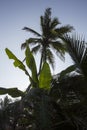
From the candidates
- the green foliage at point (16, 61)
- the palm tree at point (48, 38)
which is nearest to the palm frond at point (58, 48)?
the palm tree at point (48, 38)

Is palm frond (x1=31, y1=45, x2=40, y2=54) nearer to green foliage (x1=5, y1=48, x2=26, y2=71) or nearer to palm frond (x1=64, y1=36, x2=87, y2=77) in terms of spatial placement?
green foliage (x1=5, y1=48, x2=26, y2=71)

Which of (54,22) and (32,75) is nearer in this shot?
(32,75)

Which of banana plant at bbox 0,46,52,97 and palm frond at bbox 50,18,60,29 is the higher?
palm frond at bbox 50,18,60,29

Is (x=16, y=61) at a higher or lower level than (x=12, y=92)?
higher

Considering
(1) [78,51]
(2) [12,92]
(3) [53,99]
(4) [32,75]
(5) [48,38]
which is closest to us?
(1) [78,51]

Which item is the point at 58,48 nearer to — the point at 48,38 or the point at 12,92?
the point at 48,38

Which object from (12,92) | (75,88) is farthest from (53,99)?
(12,92)

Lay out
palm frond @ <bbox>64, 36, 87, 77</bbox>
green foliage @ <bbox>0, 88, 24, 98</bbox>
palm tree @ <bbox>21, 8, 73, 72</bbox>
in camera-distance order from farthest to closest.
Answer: palm tree @ <bbox>21, 8, 73, 72</bbox> → green foliage @ <bbox>0, 88, 24, 98</bbox> → palm frond @ <bbox>64, 36, 87, 77</bbox>

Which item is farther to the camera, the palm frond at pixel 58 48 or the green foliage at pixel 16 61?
the palm frond at pixel 58 48

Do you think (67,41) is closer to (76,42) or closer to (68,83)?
(76,42)

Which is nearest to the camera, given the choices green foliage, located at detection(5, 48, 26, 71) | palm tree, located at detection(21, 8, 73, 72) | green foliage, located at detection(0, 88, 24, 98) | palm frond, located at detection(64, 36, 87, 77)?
palm frond, located at detection(64, 36, 87, 77)

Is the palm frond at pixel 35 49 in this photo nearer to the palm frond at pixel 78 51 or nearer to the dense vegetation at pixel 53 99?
the dense vegetation at pixel 53 99

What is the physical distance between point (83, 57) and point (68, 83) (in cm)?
185

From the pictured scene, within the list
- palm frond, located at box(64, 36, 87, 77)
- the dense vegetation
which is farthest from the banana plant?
palm frond, located at box(64, 36, 87, 77)
